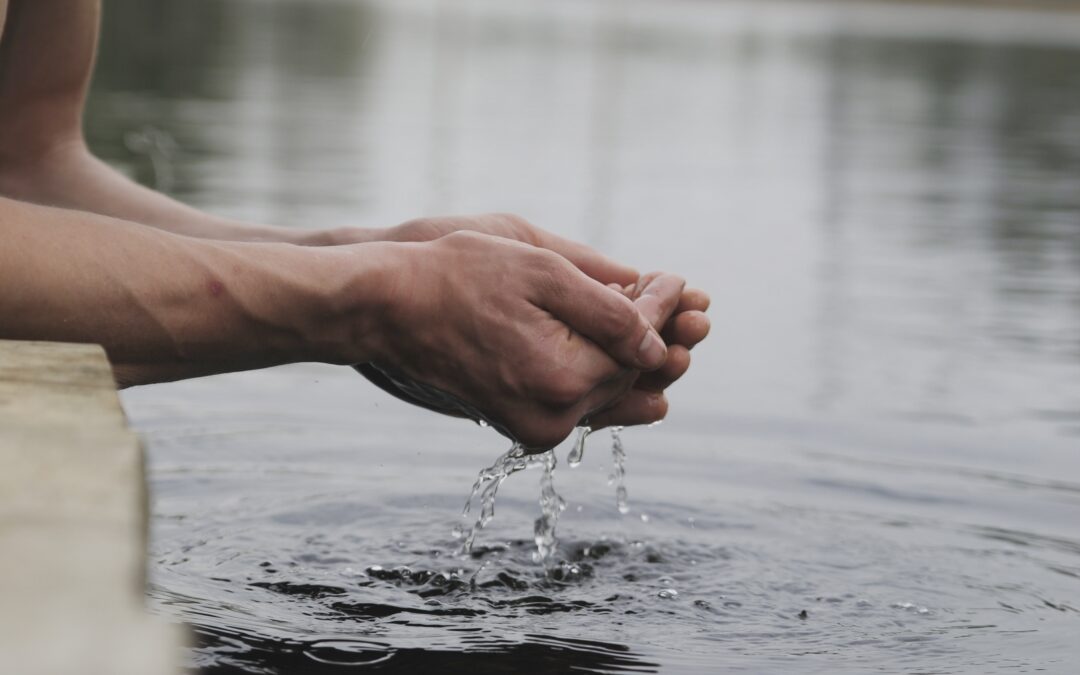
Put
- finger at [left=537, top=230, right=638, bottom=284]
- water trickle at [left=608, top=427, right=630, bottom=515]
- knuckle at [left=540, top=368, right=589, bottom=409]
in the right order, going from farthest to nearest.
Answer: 1. water trickle at [left=608, top=427, right=630, bottom=515]
2. finger at [left=537, top=230, right=638, bottom=284]
3. knuckle at [left=540, top=368, right=589, bottom=409]

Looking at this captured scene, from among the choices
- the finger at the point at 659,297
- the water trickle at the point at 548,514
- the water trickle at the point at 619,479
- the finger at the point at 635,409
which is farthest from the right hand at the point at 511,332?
the water trickle at the point at 619,479

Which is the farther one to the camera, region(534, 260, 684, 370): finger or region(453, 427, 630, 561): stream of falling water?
region(453, 427, 630, 561): stream of falling water

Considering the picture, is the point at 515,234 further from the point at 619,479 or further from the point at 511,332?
the point at 619,479

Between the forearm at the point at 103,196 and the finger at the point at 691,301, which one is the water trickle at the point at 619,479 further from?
the forearm at the point at 103,196

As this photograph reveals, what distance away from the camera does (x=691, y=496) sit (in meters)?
4.25

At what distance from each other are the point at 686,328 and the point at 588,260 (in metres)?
0.27

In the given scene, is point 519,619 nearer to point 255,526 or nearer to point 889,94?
point 255,526

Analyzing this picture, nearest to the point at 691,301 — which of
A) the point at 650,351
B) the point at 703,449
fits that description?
the point at 650,351

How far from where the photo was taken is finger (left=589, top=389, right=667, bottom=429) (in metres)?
3.30

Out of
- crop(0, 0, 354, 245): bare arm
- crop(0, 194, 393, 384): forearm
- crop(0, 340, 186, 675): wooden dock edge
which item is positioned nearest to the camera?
crop(0, 340, 186, 675): wooden dock edge

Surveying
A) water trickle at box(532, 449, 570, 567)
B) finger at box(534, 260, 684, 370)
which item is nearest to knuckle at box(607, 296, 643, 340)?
finger at box(534, 260, 684, 370)

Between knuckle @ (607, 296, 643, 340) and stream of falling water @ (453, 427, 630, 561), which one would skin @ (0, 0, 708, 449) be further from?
stream of falling water @ (453, 427, 630, 561)

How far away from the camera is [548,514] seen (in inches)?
154

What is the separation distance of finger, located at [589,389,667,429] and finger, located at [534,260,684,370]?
0.86 ft
